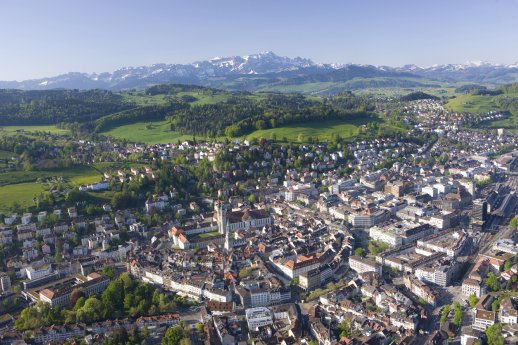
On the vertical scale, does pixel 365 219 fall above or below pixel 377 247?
above

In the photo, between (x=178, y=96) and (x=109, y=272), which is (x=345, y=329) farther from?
(x=178, y=96)

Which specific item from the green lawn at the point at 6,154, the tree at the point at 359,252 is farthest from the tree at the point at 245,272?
the green lawn at the point at 6,154

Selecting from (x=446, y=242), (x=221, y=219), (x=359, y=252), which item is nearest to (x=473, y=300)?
(x=359, y=252)

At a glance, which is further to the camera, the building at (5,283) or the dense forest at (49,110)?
the dense forest at (49,110)

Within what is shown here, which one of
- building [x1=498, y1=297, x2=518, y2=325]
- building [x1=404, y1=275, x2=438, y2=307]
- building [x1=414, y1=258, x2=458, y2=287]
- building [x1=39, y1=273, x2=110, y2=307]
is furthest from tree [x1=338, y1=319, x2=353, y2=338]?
building [x1=39, y1=273, x2=110, y2=307]

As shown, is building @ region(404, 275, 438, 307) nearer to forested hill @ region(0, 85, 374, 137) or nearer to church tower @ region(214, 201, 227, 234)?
church tower @ region(214, 201, 227, 234)

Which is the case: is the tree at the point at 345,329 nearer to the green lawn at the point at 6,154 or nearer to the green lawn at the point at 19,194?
the green lawn at the point at 19,194

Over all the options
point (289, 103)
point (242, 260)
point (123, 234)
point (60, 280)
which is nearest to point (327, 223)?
point (242, 260)
